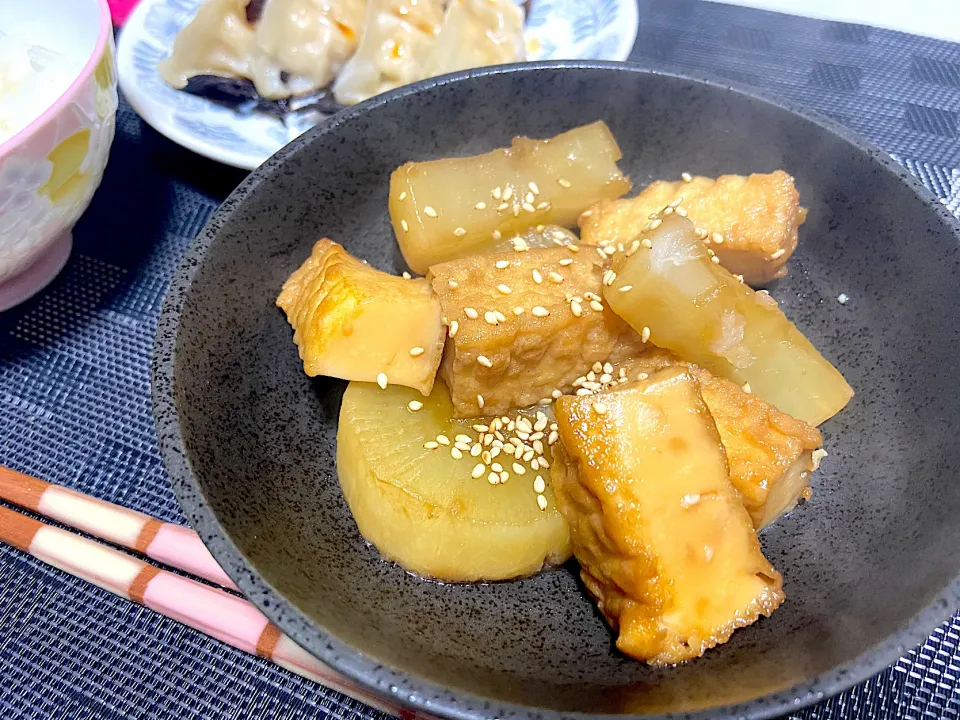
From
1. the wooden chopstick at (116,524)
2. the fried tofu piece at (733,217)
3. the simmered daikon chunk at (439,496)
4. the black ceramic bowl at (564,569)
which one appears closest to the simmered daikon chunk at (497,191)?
the fried tofu piece at (733,217)

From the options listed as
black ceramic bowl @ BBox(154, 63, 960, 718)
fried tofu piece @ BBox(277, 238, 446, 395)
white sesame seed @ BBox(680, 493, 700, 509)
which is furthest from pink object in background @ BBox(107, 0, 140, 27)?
white sesame seed @ BBox(680, 493, 700, 509)

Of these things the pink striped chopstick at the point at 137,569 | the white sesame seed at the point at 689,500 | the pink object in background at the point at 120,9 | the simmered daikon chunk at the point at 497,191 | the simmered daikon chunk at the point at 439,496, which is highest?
the simmered daikon chunk at the point at 497,191

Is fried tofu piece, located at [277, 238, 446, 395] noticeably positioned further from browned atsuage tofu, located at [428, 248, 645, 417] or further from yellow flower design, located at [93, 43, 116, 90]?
yellow flower design, located at [93, 43, 116, 90]

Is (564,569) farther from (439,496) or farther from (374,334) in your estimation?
(374,334)

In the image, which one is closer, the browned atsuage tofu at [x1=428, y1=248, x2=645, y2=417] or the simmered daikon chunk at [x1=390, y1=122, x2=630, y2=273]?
the browned atsuage tofu at [x1=428, y1=248, x2=645, y2=417]

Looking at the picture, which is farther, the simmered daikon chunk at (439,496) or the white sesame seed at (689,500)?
the simmered daikon chunk at (439,496)

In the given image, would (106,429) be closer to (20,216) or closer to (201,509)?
(20,216)

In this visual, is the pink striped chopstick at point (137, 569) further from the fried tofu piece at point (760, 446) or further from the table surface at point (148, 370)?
the fried tofu piece at point (760, 446)

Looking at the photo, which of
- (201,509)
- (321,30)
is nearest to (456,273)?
(201,509)

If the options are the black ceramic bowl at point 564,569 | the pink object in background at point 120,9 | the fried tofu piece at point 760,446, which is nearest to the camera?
the black ceramic bowl at point 564,569
